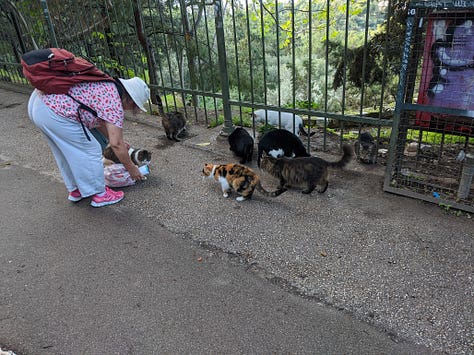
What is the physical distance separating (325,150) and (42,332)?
3.61 metres

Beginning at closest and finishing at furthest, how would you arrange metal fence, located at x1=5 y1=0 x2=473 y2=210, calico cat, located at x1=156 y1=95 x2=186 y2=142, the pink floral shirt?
the pink floral shirt < metal fence, located at x1=5 y1=0 x2=473 y2=210 < calico cat, located at x1=156 y1=95 x2=186 y2=142

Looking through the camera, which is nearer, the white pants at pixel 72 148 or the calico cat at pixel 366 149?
the white pants at pixel 72 148

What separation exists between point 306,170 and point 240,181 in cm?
69

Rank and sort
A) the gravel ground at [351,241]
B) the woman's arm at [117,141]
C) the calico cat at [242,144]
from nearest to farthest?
the gravel ground at [351,241]
the woman's arm at [117,141]
the calico cat at [242,144]

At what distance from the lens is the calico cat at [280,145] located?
4.14m

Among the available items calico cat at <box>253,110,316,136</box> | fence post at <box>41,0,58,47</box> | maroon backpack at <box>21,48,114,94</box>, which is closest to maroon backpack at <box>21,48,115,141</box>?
maroon backpack at <box>21,48,114,94</box>

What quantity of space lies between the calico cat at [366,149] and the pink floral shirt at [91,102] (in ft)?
8.90

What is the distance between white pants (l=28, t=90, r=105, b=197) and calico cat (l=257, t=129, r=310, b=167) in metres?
1.87

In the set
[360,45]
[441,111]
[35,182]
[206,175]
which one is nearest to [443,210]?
[441,111]

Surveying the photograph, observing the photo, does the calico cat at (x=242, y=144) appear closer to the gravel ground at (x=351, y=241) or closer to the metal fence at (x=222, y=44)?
the gravel ground at (x=351, y=241)

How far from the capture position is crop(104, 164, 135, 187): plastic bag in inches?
157

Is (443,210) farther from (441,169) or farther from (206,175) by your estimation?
(206,175)

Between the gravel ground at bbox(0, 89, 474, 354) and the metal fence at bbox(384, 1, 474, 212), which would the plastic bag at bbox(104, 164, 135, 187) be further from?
the metal fence at bbox(384, 1, 474, 212)

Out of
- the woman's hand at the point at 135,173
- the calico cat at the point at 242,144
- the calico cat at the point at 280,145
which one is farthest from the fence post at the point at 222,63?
the woman's hand at the point at 135,173
